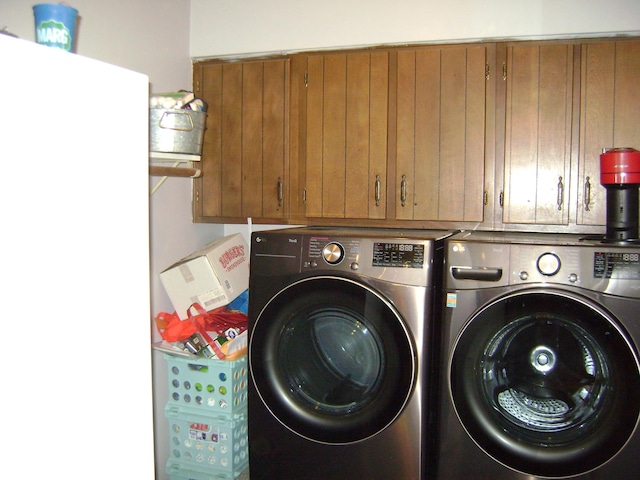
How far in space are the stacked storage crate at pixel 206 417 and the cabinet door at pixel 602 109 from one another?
147 centimetres

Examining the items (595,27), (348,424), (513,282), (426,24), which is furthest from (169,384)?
(595,27)

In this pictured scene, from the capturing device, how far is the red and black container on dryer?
1.72 metres

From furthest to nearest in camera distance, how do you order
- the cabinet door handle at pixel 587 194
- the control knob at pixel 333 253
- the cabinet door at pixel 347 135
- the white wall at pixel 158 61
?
the cabinet door at pixel 347 135, the cabinet door handle at pixel 587 194, the white wall at pixel 158 61, the control knob at pixel 333 253

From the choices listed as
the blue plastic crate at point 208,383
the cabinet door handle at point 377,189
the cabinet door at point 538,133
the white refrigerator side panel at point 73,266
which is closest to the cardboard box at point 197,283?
the blue plastic crate at point 208,383

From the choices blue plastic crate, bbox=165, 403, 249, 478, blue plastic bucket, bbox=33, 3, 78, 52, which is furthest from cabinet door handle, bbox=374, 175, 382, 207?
blue plastic bucket, bbox=33, 3, 78, 52

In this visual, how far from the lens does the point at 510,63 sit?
2146 millimetres

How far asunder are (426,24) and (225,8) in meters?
0.91

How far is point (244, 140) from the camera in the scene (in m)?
2.46

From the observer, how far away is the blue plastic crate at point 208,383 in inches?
84.9

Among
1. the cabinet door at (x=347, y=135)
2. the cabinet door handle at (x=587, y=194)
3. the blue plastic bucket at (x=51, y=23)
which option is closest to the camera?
the blue plastic bucket at (x=51, y=23)

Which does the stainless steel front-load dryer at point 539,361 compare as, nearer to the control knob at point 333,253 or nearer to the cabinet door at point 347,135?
the control knob at point 333,253

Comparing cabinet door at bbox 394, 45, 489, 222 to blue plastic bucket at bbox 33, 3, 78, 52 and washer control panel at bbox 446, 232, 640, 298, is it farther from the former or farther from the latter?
blue plastic bucket at bbox 33, 3, 78, 52

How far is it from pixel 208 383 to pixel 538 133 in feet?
5.24

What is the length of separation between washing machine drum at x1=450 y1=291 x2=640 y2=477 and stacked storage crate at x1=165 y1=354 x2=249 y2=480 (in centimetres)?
89
